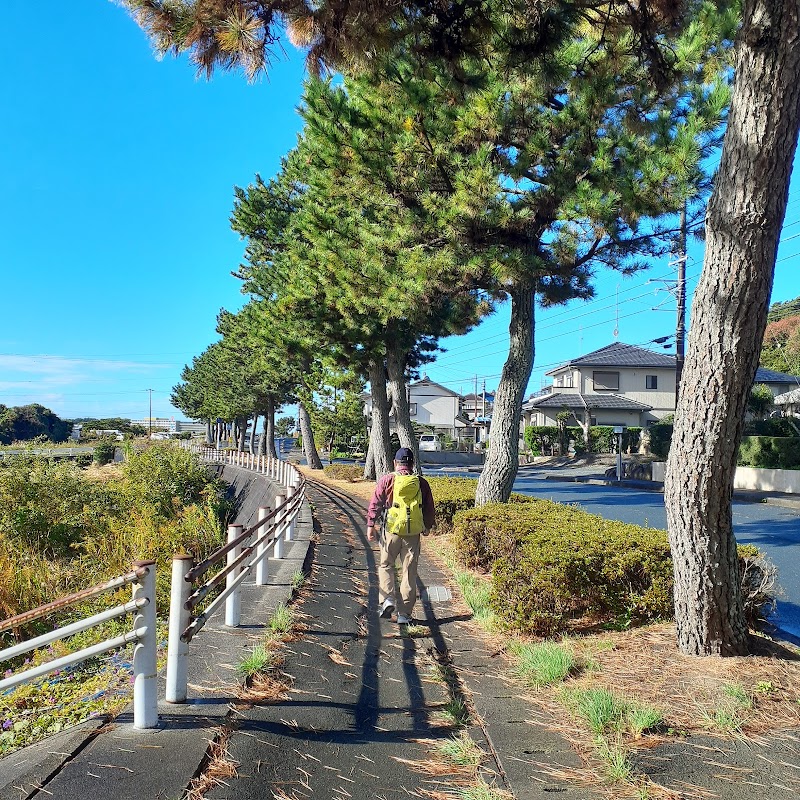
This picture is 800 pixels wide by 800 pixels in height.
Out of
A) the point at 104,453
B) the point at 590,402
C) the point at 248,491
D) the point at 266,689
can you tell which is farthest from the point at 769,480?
the point at 104,453

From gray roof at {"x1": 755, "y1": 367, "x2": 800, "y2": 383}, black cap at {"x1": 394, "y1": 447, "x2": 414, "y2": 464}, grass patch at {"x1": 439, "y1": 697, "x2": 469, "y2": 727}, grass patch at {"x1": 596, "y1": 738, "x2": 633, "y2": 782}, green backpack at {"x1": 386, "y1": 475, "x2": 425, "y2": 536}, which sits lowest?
grass patch at {"x1": 439, "y1": 697, "x2": 469, "y2": 727}

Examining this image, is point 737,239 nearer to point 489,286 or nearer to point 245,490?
point 489,286

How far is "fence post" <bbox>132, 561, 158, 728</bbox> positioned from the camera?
3539 millimetres

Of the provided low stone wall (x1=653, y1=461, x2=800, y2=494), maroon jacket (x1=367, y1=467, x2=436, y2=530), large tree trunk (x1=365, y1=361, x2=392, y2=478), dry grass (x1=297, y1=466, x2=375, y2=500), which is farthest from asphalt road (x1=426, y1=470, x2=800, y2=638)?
dry grass (x1=297, y1=466, x2=375, y2=500)

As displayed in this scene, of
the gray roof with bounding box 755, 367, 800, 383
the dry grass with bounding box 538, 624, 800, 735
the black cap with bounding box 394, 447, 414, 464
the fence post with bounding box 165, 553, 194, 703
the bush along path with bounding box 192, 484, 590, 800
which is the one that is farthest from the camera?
the gray roof with bounding box 755, 367, 800, 383

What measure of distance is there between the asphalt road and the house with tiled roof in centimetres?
2315

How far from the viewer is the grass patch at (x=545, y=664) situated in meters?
4.60

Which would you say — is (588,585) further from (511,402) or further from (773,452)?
(773,452)

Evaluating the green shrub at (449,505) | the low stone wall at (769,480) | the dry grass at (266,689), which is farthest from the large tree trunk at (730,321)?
the low stone wall at (769,480)

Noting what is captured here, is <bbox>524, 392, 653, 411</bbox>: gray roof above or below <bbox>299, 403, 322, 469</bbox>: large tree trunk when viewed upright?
above

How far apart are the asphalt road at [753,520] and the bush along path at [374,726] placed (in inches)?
115

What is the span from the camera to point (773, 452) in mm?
25656

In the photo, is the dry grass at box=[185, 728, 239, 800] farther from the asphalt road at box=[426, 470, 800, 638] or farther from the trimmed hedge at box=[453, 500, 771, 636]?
the asphalt road at box=[426, 470, 800, 638]

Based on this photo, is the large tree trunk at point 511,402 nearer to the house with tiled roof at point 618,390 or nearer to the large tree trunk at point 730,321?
the large tree trunk at point 730,321
